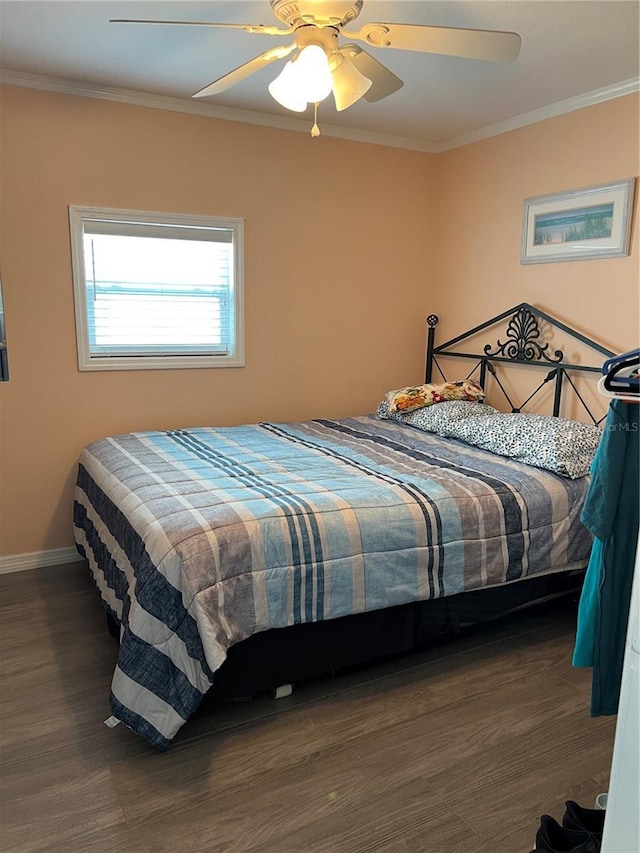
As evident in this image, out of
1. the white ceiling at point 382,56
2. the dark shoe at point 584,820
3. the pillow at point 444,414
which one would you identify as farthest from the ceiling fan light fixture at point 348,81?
the dark shoe at point 584,820

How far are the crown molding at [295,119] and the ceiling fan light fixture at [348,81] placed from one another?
1512 millimetres

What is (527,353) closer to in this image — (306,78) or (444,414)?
(444,414)

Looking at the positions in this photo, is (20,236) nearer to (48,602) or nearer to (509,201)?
(48,602)

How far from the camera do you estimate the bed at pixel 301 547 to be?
1913 mm

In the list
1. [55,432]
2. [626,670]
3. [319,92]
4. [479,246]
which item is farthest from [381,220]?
[626,670]

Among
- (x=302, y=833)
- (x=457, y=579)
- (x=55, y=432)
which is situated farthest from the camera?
(x=55, y=432)

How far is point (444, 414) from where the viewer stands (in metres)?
3.48

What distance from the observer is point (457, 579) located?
2.38m

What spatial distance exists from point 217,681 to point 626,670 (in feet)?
4.34

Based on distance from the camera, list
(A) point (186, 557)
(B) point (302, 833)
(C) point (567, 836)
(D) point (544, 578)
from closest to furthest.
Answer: (C) point (567, 836) → (B) point (302, 833) → (A) point (186, 557) → (D) point (544, 578)

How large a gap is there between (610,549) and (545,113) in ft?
8.89

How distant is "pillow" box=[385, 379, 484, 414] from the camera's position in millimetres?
3697

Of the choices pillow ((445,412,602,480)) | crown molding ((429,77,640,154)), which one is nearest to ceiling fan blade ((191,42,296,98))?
crown molding ((429,77,640,154))

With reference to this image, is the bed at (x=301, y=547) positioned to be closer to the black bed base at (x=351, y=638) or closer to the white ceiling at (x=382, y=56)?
the black bed base at (x=351, y=638)
